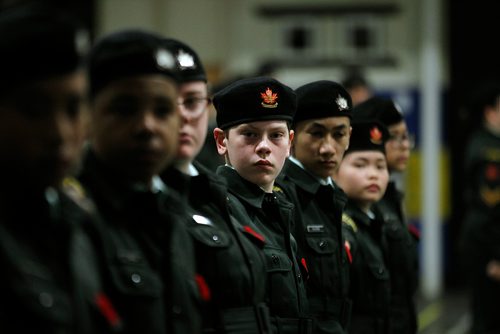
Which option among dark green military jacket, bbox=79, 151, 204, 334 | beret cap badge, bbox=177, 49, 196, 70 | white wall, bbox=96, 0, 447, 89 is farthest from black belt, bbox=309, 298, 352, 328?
white wall, bbox=96, 0, 447, 89

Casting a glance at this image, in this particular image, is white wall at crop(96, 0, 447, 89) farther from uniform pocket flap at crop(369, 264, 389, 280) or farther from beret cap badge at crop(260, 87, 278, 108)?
beret cap badge at crop(260, 87, 278, 108)

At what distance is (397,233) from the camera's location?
18.1ft

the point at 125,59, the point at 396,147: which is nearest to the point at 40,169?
the point at 125,59

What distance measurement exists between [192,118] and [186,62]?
0.21 m

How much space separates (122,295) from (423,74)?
398 inches

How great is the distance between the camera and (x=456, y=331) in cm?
951

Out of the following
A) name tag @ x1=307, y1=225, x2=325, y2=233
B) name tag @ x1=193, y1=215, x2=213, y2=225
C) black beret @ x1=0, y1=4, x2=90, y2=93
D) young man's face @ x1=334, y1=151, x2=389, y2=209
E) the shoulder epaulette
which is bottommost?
the shoulder epaulette

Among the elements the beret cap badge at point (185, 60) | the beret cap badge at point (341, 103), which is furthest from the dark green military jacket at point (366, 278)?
the beret cap badge at point (185, 60)

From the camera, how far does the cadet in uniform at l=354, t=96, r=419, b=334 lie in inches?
212

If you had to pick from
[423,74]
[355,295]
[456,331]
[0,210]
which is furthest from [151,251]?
[423,74]

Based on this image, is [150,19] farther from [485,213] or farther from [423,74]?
[485,213]

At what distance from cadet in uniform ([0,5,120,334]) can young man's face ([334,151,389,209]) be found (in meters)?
2.83

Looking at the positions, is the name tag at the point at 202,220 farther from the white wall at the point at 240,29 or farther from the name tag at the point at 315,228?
the white wall at the point at 240,29

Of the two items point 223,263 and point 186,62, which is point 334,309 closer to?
point 223,263
